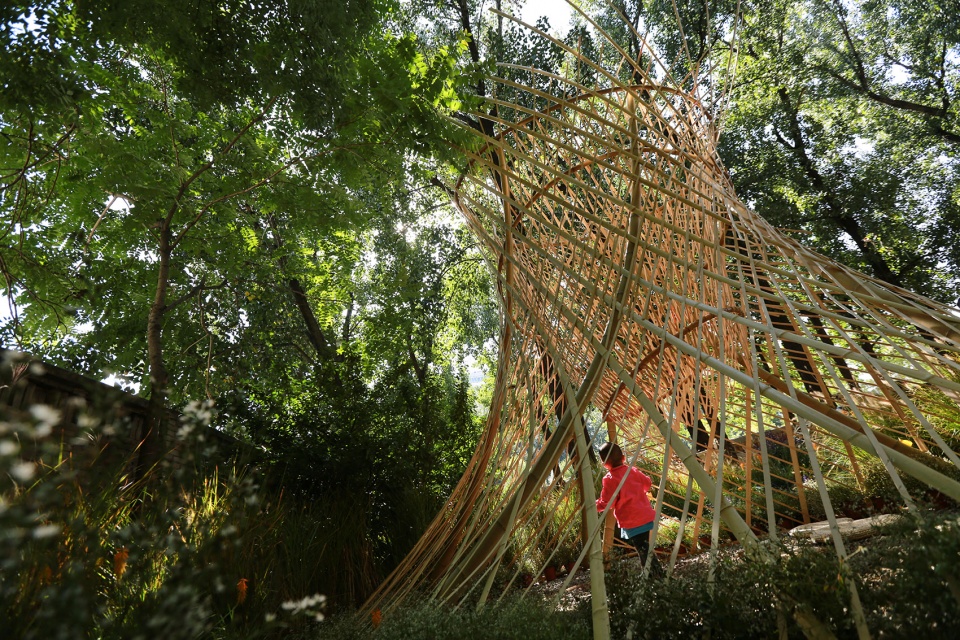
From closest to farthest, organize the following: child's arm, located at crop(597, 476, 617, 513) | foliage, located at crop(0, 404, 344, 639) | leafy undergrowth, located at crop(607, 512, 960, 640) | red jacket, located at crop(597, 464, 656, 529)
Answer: foliage, located at crop(0, 404, 344, 639), leafy undergrowth, located at crop(607, 512, 960, 640), red jacket, located at crop(597, 464, 656, 529), child's arm, located at crop(597, 476, 617, 513)

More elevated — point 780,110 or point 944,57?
Answer: point 944,57

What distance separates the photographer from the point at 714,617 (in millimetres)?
1587

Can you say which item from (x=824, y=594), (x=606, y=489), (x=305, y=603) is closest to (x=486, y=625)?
(x=824, y=594)

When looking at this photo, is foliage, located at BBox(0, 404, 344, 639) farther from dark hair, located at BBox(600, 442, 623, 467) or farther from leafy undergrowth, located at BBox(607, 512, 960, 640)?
dark hair, located at BBox(600, 442, 623, 467)

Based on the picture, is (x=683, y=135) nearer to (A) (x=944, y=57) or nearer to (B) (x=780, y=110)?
(B) (x=780, y=110)

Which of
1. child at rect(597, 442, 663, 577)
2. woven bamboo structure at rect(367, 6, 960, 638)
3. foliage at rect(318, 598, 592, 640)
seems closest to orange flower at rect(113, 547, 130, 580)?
foliage at rect(318, 598, 592, 640)

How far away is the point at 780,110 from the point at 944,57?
253 cm

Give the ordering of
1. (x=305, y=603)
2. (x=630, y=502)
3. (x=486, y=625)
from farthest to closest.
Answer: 1. (x=630, y=502)
2. (x=486, y=625)
3. (x=305, y=603)

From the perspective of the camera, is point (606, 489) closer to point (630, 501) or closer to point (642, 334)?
point (630, 501)

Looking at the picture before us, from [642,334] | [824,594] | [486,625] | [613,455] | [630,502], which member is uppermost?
[642,334]

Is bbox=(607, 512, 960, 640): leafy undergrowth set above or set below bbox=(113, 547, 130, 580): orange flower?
above

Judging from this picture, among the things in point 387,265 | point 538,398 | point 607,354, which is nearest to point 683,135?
point 607,354

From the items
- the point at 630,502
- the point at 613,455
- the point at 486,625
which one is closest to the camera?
the point at 486,625

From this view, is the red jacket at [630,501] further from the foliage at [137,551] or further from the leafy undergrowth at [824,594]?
the foliage at [137,551]
